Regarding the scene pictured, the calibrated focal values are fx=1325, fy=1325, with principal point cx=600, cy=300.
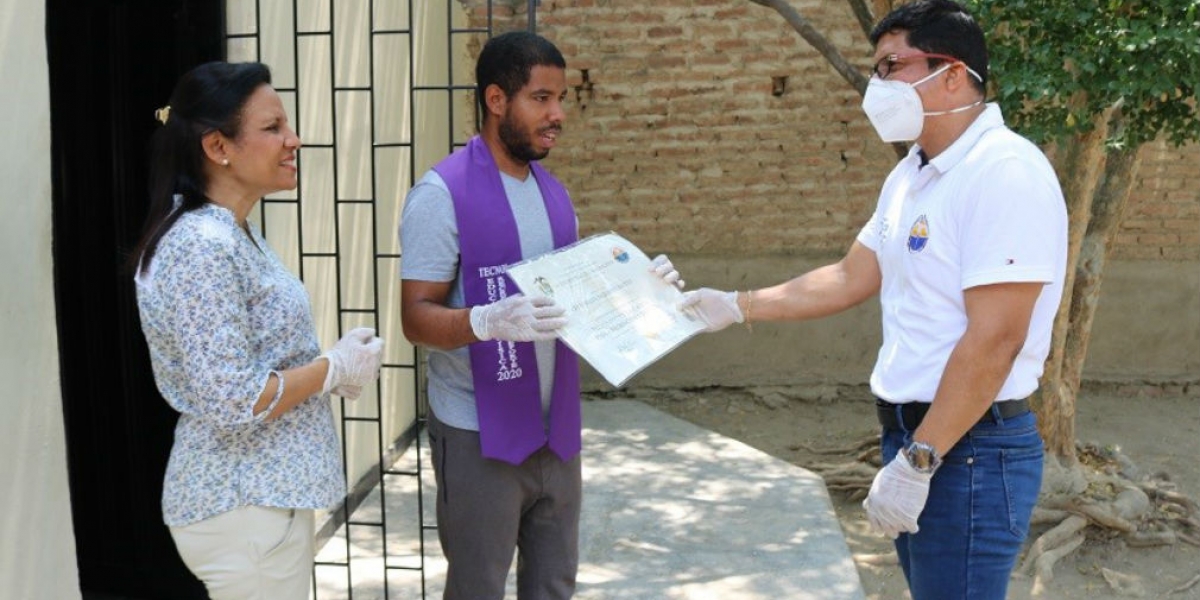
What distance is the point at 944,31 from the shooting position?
283 cm

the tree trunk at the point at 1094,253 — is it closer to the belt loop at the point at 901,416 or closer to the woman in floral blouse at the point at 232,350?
the belt loop at the point at 901,416

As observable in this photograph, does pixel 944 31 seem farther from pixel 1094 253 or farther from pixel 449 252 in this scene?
pixel 1094 253

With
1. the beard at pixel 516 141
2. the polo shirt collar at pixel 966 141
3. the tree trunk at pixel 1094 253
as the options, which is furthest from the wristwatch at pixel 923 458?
the tree trunk at pixel 1094 253

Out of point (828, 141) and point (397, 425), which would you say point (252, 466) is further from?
point (828, 141)

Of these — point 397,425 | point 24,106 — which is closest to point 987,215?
point 24,106

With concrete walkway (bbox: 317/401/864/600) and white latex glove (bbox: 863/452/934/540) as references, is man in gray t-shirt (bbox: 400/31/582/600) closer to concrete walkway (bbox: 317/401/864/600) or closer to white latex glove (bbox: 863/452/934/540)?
white latex glove (bbox: 863/452/934/540)

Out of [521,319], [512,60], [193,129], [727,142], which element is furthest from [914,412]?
[727,142]

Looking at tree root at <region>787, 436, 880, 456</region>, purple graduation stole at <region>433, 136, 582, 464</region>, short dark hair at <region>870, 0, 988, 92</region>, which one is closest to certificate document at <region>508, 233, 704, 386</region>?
purple graduation stole at <region>433, 136, 582, 464</region>

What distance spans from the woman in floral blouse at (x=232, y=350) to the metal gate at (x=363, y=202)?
4.04ft

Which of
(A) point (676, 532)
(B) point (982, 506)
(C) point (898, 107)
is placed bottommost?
(A) point (676, 532)

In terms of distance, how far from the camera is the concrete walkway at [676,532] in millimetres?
4891

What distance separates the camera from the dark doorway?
411 cm

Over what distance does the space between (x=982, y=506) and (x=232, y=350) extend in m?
1.55

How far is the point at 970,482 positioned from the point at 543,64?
137cm
